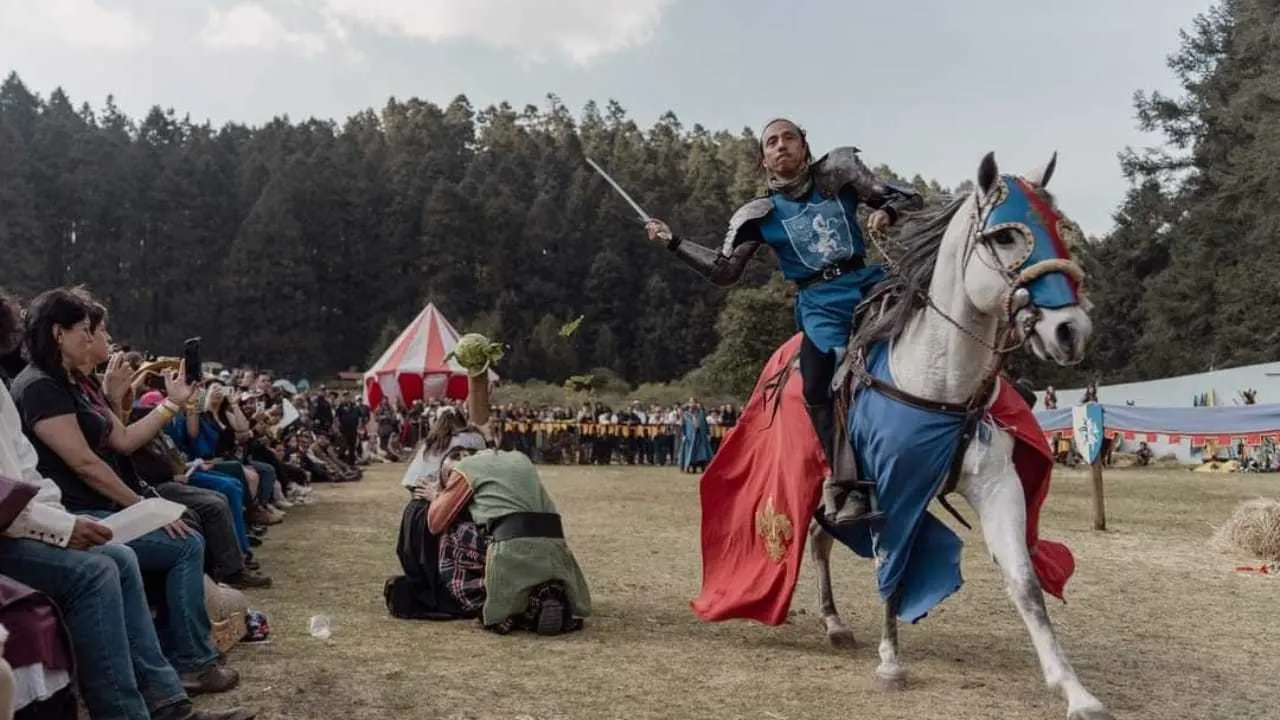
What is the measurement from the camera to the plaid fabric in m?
6.34

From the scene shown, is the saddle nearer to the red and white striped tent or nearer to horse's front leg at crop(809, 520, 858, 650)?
horse's front leg at crop(809, 520, 858, 650)

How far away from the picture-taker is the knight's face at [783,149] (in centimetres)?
532

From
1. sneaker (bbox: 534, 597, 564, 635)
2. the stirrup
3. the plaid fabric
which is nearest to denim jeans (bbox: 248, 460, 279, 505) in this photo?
the plaid fabric

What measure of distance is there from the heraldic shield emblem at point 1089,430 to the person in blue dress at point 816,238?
778 cm

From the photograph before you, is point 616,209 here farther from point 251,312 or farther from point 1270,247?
point 1270,247

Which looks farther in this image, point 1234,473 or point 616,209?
point 616,209

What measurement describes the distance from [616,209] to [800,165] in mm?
74295

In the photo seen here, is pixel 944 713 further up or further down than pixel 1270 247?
further down

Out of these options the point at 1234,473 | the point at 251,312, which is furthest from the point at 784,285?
the point at 251,312

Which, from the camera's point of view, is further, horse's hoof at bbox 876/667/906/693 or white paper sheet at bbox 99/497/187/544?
horse's hoof at bbox 876/667/906/693

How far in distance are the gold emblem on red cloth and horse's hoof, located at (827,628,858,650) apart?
0.59 m

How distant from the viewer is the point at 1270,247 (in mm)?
39812

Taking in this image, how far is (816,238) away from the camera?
5.25m

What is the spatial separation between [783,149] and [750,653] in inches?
109
